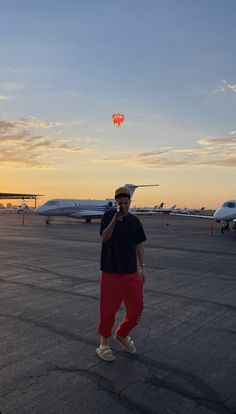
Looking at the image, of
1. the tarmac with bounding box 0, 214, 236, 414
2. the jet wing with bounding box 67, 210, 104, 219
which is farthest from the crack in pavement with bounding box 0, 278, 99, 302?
the jet wing with bounding box 67, 210, 104, 219

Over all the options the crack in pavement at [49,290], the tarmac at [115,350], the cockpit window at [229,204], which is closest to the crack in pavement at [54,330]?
the tarmac at [115,350]

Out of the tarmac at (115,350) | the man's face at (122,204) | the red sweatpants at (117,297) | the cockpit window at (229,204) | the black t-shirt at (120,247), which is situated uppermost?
the cockpit window at (229,204)

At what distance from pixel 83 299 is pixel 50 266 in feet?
14.5

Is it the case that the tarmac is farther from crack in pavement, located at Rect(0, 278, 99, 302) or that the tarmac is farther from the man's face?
the man's face

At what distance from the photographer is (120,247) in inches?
210

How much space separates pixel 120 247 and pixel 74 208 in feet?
140

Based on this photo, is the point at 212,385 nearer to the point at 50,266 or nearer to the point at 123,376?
the point at 123,376

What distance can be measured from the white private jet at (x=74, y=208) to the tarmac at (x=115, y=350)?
32.9 metres

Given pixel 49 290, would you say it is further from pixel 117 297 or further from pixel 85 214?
pixel 85 214

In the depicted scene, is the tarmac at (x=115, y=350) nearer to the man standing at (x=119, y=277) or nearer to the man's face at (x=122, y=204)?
the man standing at (x=119, y=277)

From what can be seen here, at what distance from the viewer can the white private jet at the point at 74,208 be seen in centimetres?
4469

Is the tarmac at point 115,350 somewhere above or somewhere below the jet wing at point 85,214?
below

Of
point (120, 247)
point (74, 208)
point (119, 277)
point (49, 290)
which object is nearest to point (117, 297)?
point (119, 277)

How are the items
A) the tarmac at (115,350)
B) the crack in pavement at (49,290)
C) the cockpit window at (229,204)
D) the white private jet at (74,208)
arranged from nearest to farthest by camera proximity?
the tarmac at (115,350), the crack in pavement at (49,290), the cockpit window at (229,204), the white private jet at (74,208)
